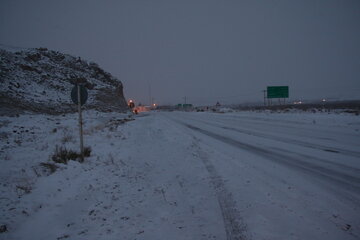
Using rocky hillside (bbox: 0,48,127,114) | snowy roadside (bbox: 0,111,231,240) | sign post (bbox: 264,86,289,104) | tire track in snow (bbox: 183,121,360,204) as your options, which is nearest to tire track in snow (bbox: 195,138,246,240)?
snowy roadside (bbox: 0,111,231,240)

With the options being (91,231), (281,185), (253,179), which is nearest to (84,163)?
(91,231)

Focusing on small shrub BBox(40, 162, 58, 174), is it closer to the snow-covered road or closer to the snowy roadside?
the snowy roadside

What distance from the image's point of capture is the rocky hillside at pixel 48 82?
3338 centimetres

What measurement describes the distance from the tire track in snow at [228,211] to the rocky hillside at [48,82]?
99.4 ft

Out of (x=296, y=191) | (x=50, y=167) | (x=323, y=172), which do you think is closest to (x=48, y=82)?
(x=50, y=167)

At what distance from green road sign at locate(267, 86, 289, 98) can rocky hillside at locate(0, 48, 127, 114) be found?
3729 cm

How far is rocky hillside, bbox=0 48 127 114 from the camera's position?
1314 inches

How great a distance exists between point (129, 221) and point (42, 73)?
173ft

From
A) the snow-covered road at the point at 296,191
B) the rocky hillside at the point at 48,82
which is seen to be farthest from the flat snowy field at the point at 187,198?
the rocky hillside at the point at 48,82

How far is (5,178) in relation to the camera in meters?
6.11

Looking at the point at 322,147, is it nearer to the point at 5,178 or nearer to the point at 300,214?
the point at 300,214

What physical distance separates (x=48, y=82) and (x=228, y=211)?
50.7 meters

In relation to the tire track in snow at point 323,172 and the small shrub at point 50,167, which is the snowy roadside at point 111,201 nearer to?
the small shrub at point 50,167

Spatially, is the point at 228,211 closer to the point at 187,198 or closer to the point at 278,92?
the point at 187,198
